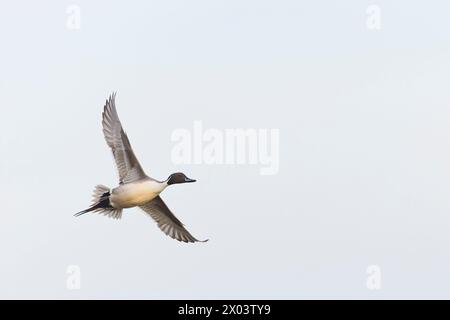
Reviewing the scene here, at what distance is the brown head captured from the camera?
13820mm

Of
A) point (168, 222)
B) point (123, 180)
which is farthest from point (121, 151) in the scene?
point (168, 222)

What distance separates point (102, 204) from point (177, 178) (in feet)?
3.01

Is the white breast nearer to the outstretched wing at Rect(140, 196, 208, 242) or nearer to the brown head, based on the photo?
the brown head

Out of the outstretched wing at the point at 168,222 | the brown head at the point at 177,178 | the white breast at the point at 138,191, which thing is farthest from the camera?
the outstretched wing at the point at 168,222

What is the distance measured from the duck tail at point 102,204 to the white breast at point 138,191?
0.20 meters

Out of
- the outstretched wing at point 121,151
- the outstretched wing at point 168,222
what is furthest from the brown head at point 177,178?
the outstretched wing at point 168,222

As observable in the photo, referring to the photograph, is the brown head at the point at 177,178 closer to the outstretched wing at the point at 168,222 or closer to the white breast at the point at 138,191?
the white breast at the point at 138,191

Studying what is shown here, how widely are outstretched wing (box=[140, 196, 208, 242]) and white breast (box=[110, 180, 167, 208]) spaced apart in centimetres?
64

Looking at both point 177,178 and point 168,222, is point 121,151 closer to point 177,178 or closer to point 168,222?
point 177,178

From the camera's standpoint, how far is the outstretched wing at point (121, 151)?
13.7 meters
